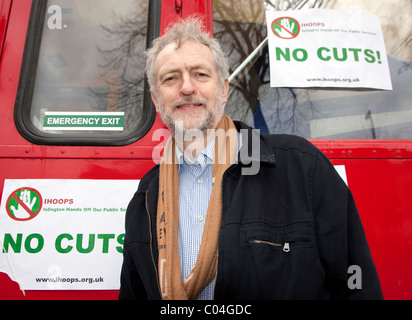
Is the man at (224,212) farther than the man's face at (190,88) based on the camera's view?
No

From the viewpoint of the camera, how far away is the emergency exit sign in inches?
63.1

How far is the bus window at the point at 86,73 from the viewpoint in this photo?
1.60m

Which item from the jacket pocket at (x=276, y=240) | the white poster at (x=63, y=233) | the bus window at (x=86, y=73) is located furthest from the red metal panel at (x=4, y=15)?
the jacket pocket at (x=276, y=240)

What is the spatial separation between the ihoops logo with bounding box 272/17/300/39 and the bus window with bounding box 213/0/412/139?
72mm

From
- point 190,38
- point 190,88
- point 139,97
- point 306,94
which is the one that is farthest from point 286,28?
point 139,97

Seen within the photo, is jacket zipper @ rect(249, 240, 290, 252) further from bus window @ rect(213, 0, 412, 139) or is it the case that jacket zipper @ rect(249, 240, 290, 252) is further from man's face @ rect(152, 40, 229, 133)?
bus window @ rect(213, 0, 412, 139)

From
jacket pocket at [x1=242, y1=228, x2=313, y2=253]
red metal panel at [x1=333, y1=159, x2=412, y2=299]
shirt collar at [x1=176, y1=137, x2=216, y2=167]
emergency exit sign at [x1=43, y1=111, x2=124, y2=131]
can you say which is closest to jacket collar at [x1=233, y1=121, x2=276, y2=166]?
shirt collar at [x1=176, y1=137, x2=216, y2=167]

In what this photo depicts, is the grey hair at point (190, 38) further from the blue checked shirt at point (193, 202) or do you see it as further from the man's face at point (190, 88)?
the blue checked shirt at point (193, 202)

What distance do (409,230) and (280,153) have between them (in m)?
0.83

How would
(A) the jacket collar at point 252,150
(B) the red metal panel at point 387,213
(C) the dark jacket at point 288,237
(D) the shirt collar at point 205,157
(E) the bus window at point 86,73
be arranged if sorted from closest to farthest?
1. (C) the dark jacket at point 288,237
2. (A) the jacket collar at point 252,150
3. (D) the shirt collar at point 205,157
4. (B) the red metal panel at point 387,213
5. (E) the bus window at point 86,73

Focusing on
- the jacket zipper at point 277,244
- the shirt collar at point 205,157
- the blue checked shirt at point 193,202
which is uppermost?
the shirt collar at point 205,157

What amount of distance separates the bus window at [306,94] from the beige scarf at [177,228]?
0.47m

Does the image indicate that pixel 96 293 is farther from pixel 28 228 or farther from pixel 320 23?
pixel 320 23

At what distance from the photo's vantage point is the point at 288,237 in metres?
1.00
